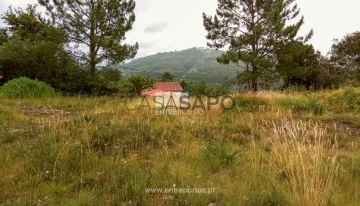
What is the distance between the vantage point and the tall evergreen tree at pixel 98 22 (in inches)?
594

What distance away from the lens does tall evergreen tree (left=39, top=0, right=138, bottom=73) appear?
1509cm

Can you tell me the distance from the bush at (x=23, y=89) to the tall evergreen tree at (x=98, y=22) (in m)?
3.98

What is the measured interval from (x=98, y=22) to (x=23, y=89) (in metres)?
5.43

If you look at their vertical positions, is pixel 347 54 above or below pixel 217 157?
above

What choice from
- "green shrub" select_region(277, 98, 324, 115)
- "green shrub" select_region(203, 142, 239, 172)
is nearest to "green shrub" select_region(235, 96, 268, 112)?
"green shrub" select_region(277, 98, 324, 115)

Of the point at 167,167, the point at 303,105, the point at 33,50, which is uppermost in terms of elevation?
the point at 33,50

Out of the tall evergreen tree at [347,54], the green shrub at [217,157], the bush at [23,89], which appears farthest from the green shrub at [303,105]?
the tall evergreen tree at [347,54]

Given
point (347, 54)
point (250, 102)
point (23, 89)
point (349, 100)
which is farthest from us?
point (347, 54)

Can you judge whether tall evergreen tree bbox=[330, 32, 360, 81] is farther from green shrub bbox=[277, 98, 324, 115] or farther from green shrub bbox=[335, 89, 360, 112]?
green shrub bbox=[277, 98, 324, 115]

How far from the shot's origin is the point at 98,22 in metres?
15.3

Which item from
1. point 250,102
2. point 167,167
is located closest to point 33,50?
point 250,102

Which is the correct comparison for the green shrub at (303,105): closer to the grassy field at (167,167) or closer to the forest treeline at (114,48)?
the grassy field at (167,167)

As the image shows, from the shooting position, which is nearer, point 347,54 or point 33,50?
point 33,50

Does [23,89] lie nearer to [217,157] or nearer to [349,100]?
[217,157]
